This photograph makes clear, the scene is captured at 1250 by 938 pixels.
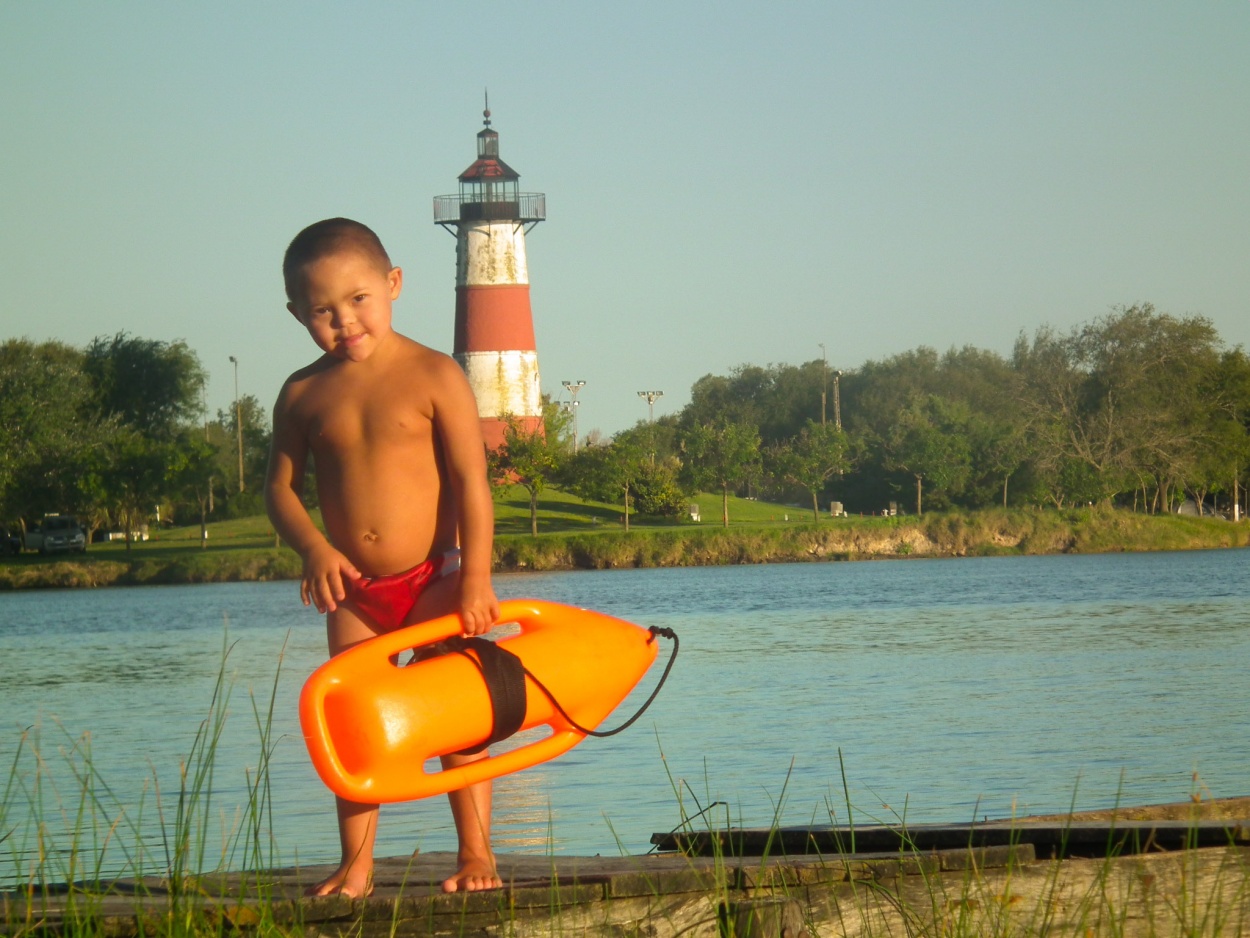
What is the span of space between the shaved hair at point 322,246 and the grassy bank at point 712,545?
3726 centimetres

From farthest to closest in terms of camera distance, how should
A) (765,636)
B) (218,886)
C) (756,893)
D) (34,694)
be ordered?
(765,636)
(34,694)
(218,886)
(756,893)

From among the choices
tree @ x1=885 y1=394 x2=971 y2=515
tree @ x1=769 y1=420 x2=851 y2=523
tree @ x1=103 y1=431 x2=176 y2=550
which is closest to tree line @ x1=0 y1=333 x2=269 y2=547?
tree @ x1=103 y1=431 x2=176 y2=550

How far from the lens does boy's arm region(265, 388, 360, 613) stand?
3361mm

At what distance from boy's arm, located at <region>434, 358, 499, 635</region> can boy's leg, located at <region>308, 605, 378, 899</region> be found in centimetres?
28

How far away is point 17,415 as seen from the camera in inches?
2041

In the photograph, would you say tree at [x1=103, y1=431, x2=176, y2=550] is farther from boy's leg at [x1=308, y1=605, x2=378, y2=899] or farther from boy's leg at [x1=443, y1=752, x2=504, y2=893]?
boy's leg at [x1=443, y1=752, x2=504, y2=893]

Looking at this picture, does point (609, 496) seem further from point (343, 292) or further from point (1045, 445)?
point (343, 292)

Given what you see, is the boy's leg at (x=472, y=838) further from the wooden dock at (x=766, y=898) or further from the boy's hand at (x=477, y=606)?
the boy's hand at (x=477, y=606)

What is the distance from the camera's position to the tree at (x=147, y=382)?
63.8 m

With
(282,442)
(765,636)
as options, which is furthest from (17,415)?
(282,442)

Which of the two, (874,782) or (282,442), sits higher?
(282,442)

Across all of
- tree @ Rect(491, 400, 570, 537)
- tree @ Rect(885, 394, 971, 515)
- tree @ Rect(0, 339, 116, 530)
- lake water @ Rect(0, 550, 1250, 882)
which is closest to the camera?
lake water @ Rect(0, 550, 1250, 882)

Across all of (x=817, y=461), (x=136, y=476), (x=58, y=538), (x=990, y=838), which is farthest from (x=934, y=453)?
(x=990, y=838)

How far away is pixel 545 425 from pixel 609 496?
12.7 feet
